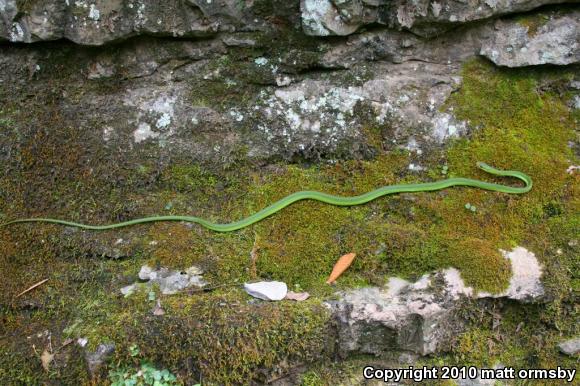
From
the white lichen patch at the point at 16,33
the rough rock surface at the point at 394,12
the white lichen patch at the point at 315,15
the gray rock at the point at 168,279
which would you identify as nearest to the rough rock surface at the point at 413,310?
the gray rock at the point at 168,279

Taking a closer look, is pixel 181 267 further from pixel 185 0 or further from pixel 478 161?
pixel 478 161

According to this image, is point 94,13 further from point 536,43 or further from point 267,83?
point 536,43

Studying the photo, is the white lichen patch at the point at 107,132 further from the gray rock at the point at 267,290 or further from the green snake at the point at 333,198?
the gray rock at the point at 267,290

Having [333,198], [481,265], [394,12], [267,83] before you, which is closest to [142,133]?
[267,83]

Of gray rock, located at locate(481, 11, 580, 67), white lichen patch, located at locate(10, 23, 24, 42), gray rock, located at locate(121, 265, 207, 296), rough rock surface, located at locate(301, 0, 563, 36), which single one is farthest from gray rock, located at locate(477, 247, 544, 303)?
white lichen patch, located at locate(10, 23, 24, 42)

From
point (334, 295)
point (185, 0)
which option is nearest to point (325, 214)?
point (334, 295)

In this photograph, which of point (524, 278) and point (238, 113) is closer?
point (524, 278)

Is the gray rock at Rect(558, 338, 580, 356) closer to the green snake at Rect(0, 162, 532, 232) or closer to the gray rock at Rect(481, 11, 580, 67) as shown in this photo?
the green snake at Rect(0, 162, 532, 232)
